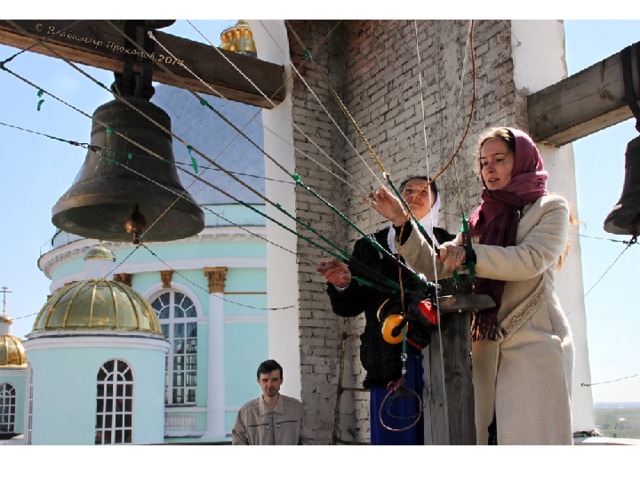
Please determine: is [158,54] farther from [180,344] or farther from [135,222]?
[180,344]

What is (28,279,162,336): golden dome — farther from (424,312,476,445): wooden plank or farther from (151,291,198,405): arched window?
(424,312,476,445): wooden plank

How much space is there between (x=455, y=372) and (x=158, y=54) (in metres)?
3.56

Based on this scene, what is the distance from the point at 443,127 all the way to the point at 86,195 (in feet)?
7.91

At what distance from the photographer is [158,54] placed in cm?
524

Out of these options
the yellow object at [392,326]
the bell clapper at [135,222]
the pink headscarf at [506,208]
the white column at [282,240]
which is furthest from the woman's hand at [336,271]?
the white column at [282,240]

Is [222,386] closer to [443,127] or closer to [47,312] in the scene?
[47,312]

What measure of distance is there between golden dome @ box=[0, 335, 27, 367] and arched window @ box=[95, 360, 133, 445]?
34.8 ft

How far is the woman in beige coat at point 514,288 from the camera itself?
91.0 inches

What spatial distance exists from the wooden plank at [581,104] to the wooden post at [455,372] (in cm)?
221

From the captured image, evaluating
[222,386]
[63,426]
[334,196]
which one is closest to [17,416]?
[222,386]

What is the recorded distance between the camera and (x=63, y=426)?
15.5 metres

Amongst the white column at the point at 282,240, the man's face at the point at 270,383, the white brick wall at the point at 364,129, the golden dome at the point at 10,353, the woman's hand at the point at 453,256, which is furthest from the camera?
the golden dome at the point at 10,353

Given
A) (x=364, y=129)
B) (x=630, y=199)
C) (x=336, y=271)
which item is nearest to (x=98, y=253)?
(x=364, y=129)

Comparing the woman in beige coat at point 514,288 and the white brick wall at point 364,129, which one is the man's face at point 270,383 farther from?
the woman in beige coat at point 514,288
